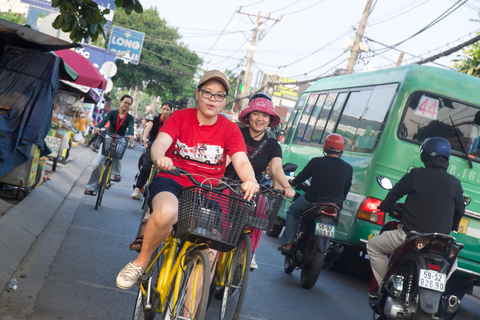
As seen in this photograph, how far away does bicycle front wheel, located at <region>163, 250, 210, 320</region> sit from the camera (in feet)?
10.3

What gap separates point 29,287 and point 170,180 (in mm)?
1904

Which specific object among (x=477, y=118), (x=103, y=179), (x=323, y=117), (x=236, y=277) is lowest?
(x=103, y=179)

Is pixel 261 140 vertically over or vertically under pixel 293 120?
under

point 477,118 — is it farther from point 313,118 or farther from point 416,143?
point 313,118

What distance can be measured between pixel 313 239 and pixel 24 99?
4720mm

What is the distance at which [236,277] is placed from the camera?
168 inches

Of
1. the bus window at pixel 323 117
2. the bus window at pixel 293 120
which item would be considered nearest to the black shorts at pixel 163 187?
the bus window at pixel 323 117

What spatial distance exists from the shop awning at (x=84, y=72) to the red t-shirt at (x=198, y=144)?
27.3 ft

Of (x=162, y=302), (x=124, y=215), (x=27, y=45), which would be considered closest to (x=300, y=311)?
(x=162, y=302)

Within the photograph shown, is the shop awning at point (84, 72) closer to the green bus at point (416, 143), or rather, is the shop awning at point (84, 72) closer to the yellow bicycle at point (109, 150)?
the yellow bicycle at point (109, 150)

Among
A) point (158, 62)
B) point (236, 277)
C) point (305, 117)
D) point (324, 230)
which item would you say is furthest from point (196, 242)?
point (158, 62)

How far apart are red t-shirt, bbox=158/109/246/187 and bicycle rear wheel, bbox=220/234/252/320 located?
0.66 m

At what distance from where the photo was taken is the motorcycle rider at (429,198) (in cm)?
530

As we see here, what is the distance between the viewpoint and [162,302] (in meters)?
3.56
